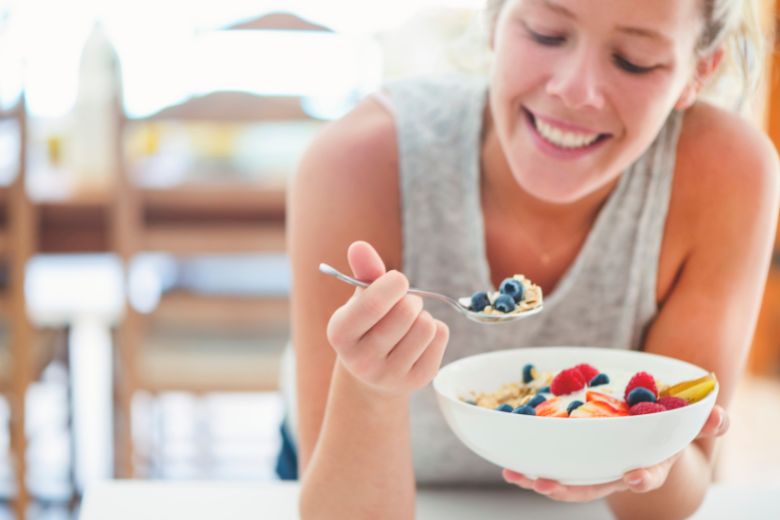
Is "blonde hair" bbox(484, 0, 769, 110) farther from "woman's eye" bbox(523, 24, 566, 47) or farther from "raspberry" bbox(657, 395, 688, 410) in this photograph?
"raspberry" bbox(657, 395, 688, 410)

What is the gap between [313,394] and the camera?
3.21 feet

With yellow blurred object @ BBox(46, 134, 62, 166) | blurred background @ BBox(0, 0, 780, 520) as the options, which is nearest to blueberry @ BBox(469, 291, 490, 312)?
blurred background @ BBox(0, 0, 780, 520)

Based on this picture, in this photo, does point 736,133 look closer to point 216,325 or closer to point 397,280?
point 397,280

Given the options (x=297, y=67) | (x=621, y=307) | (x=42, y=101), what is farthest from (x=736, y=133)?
(x=42, y=101)

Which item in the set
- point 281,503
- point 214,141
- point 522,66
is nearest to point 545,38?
point 522,66

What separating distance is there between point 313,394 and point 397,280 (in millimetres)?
368

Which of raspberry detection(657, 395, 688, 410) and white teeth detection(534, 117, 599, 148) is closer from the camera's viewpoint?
raspberry detection(657, 395, 688, 410)

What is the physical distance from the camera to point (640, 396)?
759 millimetres

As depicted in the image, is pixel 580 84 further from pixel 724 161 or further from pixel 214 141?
pixel 214 141

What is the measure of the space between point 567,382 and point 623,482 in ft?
0.34

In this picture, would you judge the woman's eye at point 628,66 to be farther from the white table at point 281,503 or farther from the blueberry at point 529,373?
the white table at point 281,503

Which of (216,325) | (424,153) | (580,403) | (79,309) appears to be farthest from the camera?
(79,309)

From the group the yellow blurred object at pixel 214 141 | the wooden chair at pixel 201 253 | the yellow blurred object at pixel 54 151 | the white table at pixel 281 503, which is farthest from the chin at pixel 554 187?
the yellow blurred object at pixel 54 151

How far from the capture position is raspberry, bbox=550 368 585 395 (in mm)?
816
